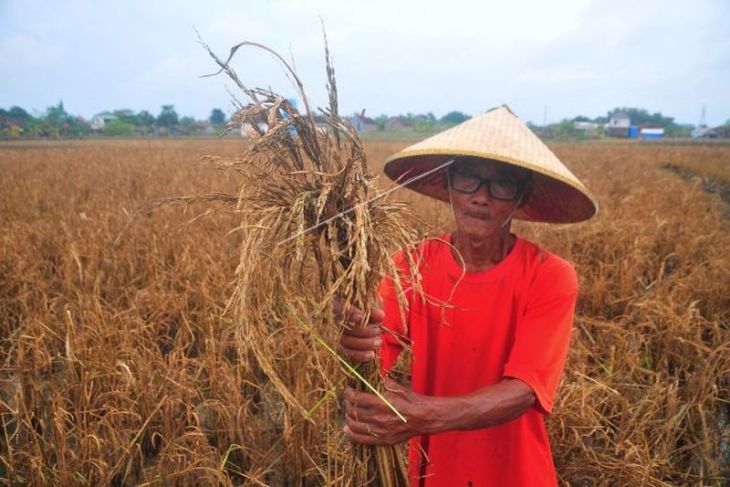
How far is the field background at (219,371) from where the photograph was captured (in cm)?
174

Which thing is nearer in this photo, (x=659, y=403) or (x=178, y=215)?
(x=659, y=403)

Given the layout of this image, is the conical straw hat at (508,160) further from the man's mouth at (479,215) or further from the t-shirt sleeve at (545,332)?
the t-shirt sleeve at (545,332)

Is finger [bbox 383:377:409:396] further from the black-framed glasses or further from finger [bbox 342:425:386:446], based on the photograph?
the black-framed glasses

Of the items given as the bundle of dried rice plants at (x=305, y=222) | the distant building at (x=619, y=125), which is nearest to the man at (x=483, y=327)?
the bundle of dried rice plants at (x=305, y=222)

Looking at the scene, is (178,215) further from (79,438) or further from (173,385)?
(79,438)

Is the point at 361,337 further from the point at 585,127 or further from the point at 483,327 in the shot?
the point at 585,127

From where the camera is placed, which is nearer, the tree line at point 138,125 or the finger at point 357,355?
the finger at point 357,355

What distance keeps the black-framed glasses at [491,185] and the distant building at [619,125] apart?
6488 cm

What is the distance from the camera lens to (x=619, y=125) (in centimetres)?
6531

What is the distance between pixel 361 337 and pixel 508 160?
1.96 ft

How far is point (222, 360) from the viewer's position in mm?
2271

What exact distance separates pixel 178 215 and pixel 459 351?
4.71 metres

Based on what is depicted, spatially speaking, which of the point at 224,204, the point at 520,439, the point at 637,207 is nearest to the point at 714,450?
the point at 520,439

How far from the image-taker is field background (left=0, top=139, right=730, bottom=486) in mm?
1739
